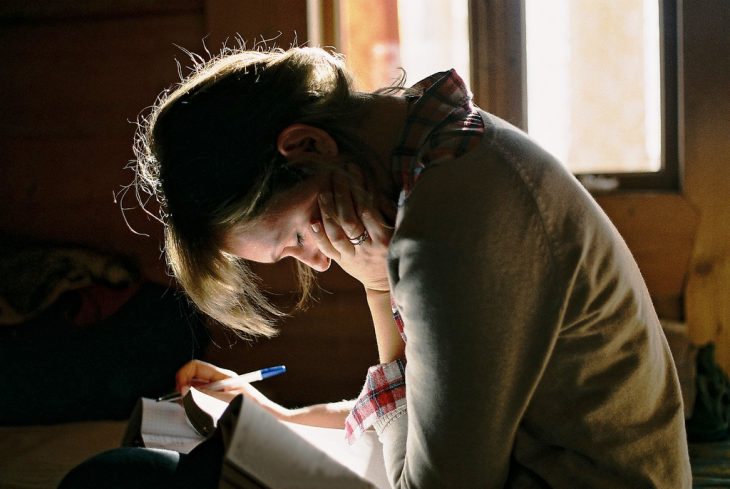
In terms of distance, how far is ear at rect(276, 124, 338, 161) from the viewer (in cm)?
77

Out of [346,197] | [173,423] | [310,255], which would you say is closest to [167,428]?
[173,423]

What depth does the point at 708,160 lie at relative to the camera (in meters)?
1.45

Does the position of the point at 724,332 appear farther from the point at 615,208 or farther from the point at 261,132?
the point at 261,132

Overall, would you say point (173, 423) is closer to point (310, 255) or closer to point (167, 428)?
point (167, 428)

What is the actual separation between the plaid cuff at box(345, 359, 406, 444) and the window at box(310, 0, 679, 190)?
760mm

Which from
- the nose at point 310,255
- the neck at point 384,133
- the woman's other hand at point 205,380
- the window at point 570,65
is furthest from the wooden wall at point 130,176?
the neck at point 384,133

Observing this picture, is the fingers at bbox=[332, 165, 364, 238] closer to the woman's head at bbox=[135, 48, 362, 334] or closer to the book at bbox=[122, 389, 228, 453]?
the woman's head at bbox=[135, 48, 362, 334]

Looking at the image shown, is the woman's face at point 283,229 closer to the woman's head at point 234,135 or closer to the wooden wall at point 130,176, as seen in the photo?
the woman's head at point 234,135

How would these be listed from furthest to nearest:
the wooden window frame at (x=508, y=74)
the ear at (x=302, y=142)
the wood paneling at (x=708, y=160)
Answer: the wooden window frame at (x=508, y=74)
the wood paneling at (x=708, y=160)
the ear at (x=302, y=142)

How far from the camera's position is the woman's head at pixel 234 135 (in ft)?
2.52

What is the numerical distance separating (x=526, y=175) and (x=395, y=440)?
1.32 ft

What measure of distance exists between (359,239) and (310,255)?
0.23 ft

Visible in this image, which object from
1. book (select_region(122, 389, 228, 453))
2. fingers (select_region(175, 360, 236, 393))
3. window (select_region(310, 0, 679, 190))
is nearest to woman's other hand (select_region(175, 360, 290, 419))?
fingers (select_region(175, 360, 236, 393))

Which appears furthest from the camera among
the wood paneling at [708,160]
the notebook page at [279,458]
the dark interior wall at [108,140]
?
the dark interior wall at [108,140]
